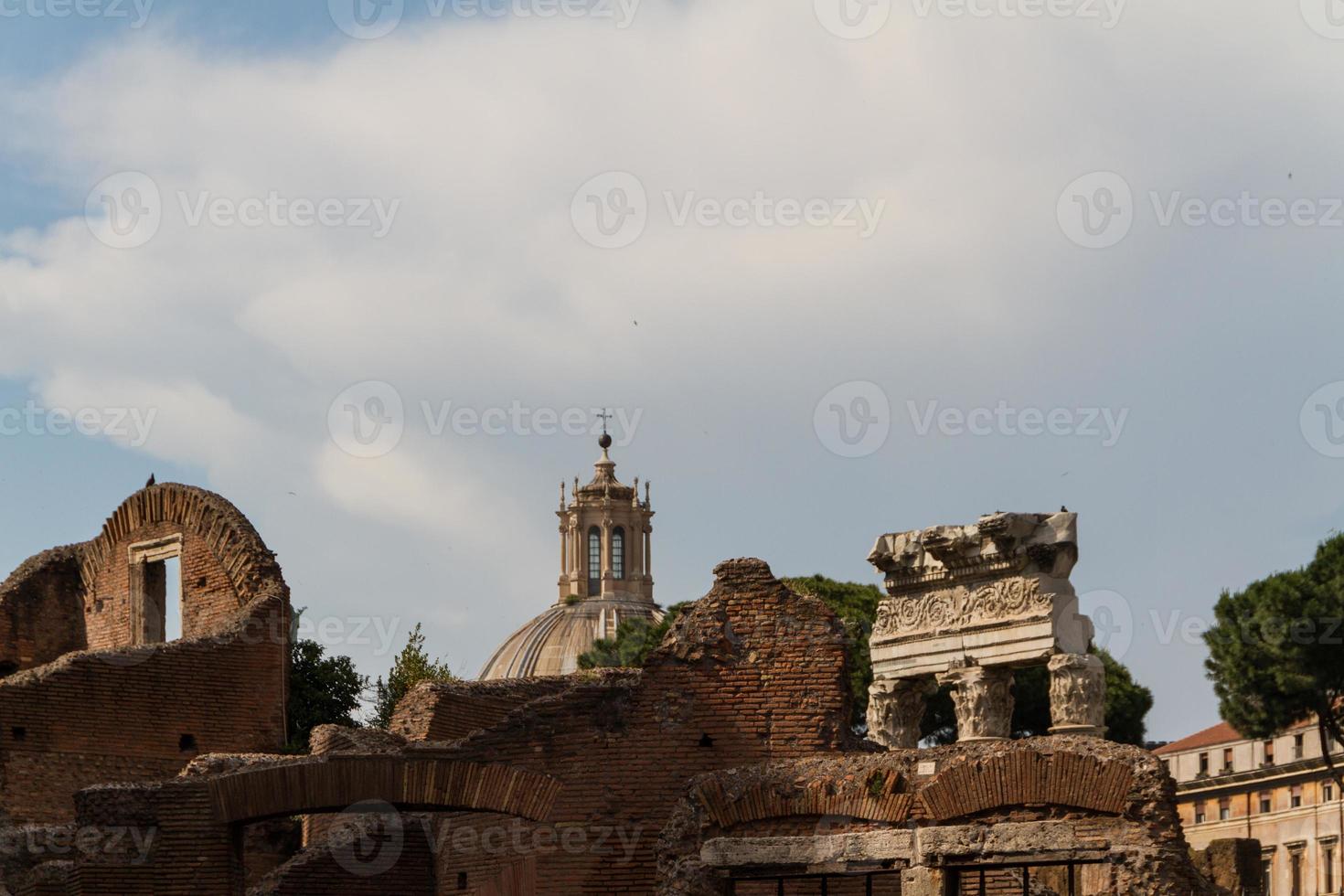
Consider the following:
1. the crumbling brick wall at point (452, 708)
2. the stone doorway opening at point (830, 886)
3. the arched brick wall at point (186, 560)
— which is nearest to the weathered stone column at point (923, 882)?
the stone doorway opening at point (830, 886)

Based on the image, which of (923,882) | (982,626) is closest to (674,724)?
(923,882)

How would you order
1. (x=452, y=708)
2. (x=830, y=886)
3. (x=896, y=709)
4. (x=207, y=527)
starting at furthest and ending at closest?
1. (x=896, y=709)
2. (x=207, y=527)
3. (x=452, y=708)
4. (x=830, y=886)

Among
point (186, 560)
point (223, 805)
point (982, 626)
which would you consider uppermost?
point (186, 560)

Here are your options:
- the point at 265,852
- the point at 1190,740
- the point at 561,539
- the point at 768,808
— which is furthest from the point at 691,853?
the point at 561,539

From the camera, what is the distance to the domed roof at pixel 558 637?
100188 millimetres

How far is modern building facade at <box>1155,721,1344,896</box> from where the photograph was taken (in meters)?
49.6

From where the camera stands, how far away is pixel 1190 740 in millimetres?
59562

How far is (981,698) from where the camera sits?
29.5 metres

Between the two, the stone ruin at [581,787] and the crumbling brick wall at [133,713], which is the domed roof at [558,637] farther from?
the stone ruin at [581,787]

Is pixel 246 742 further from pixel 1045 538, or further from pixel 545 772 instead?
pixel 1045 538

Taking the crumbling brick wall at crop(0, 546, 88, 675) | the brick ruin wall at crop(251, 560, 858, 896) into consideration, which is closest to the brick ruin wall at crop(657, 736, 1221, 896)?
the brick ruin wall at crop(251, 560, 858, 896)

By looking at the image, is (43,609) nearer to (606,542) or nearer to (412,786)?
(412,786)

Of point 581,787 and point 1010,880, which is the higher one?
point 581,787

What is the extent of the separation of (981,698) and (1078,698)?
6.50 feet
